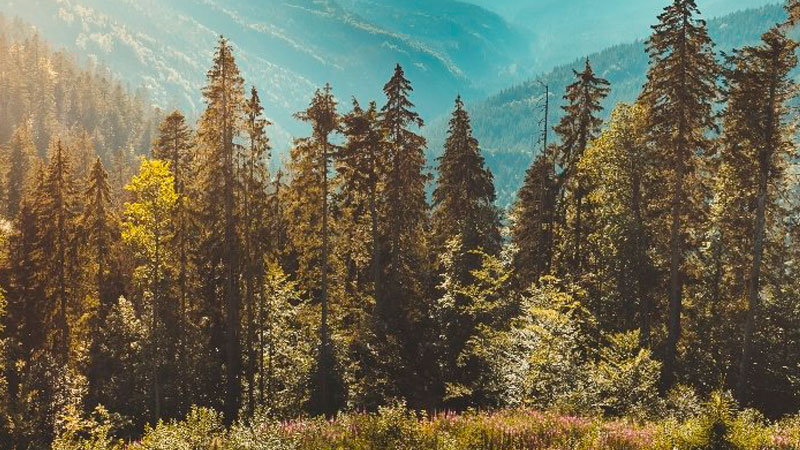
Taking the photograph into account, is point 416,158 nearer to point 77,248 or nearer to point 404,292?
point 404,292

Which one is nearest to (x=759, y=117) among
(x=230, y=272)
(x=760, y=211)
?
(x=760, y=211)

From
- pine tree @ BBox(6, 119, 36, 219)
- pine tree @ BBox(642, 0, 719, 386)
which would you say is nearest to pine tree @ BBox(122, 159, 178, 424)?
pine tree @ BBox(642, 0, 719, 386)

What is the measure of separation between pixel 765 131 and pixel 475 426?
19885 mm

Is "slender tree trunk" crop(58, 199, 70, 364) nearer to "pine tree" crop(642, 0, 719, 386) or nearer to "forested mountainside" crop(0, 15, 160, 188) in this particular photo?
"pine tree" crop(642, 0, 719, 386)

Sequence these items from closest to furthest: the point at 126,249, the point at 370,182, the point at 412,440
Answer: the point at 412,440 < the point at 370,182 < the point at 126,249

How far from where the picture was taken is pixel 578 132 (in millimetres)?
33281

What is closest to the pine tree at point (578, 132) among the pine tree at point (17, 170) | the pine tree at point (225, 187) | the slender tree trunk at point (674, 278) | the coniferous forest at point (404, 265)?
the coniferous forest at point (404, 265)

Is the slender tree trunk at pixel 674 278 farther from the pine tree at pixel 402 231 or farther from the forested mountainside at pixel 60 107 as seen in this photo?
the forested mountainside at pixel 60 107

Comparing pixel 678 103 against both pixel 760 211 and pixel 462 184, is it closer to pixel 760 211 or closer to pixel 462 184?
pixel 760 211

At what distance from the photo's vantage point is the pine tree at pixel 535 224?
34.4 metres

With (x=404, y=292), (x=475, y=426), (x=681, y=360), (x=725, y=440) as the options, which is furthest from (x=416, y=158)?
(x=725, y=440)

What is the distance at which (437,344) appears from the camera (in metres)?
27.7

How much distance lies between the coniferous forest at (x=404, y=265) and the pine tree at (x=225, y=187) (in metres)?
0.11

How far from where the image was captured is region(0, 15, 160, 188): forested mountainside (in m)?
122
